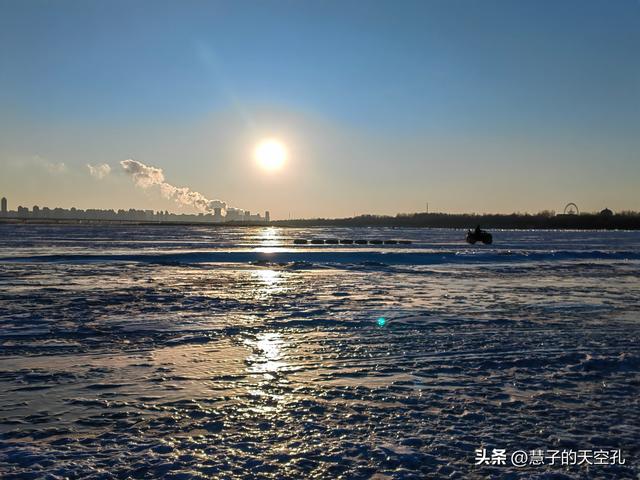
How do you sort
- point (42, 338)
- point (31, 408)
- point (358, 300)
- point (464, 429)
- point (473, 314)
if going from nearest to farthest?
point (464, 429) < point (31, 408) < point (42, 338) < point (473, 314) < point (358, 300)

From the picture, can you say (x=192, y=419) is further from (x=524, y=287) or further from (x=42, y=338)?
(x=524, y=287)

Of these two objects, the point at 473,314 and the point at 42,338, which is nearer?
the point at 42,338

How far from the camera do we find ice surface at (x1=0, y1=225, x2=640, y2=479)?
4.95 m

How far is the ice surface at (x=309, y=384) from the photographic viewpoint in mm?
4949

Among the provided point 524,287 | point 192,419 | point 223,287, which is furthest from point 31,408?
point 524,287

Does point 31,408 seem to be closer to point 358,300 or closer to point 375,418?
point 375,418

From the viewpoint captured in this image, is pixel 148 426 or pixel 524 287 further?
pixel 524 287

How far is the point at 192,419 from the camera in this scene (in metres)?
5.89

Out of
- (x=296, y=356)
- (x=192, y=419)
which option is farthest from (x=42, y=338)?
(x=192, y=419)

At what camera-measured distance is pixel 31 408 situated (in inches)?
245

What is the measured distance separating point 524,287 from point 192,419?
622 inches

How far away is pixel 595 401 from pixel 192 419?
4.85m

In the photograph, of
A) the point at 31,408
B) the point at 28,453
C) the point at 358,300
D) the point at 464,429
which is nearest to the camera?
the point at 28,453

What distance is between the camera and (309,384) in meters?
7.21
